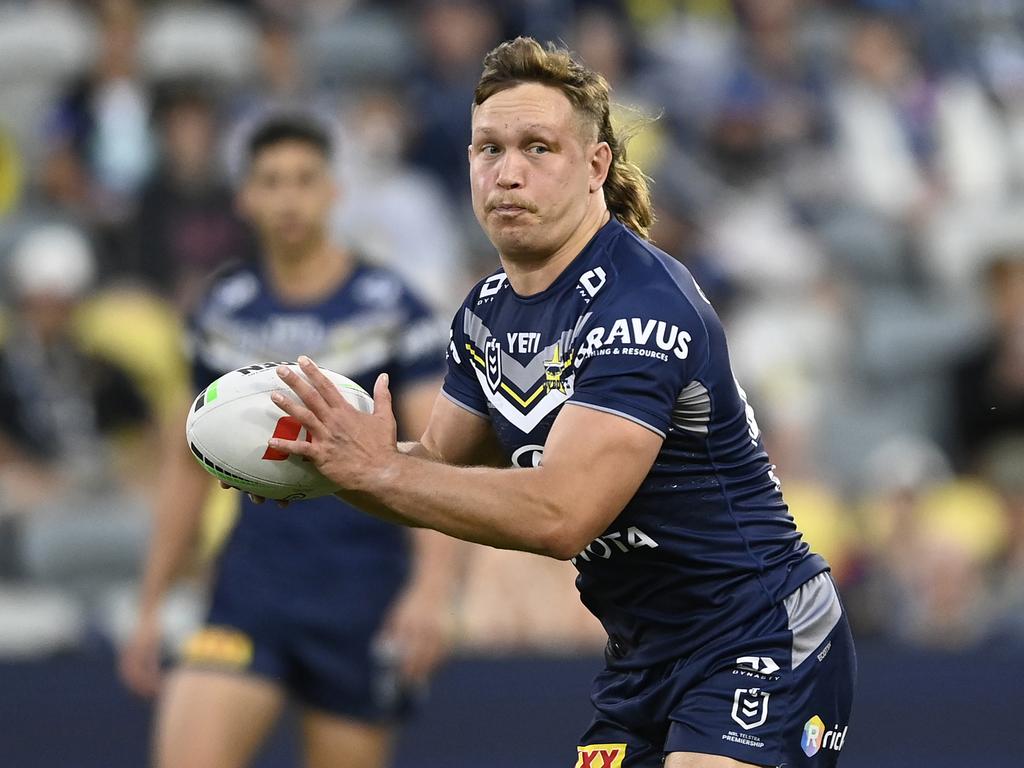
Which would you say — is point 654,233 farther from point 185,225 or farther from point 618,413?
point 618,413

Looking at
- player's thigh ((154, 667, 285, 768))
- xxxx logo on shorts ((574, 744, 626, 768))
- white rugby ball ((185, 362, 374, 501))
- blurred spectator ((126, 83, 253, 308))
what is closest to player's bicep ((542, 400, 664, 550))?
white rugby ball ((185, 362, 374, 501))

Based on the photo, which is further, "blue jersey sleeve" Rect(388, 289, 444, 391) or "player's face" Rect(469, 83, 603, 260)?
"blue jersey sleeve" Rect(388, 289, 444, 391)

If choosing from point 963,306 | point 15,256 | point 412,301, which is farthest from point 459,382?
point 963,306

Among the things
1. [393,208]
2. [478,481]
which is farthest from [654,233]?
[478,481]

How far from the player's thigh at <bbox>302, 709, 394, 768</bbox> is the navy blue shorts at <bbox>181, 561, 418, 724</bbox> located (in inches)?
1.2

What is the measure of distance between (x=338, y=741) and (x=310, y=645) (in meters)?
0.35

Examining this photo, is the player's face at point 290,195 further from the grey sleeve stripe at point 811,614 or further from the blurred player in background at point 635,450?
the grey sleeve stripe at point 811,614

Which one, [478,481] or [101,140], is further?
[101,140]

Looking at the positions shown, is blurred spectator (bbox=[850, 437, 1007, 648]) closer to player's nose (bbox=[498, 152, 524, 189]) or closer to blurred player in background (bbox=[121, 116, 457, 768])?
blurred player in background (bbox=[121, 116, 457, 768])

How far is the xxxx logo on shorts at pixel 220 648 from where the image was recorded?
595 cm

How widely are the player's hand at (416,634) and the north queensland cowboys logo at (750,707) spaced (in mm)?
2195

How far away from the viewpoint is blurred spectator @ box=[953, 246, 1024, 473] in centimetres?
1005

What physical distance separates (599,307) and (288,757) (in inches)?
196

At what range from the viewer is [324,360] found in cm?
622
